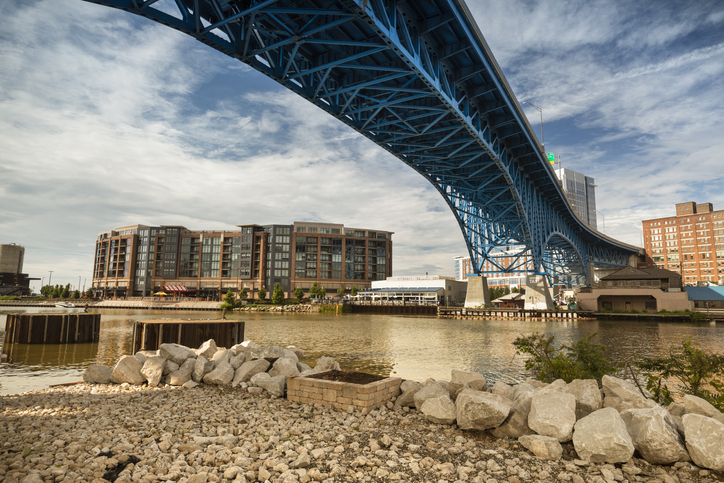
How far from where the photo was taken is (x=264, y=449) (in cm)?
609

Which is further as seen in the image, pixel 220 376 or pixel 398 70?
pixel 398 70

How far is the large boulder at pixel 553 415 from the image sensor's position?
20.5 feet

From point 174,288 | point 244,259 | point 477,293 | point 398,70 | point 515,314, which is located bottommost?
point 515,314

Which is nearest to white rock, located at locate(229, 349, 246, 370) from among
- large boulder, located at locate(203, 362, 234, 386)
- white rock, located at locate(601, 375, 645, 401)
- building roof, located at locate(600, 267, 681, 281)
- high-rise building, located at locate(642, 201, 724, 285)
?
large boulder, located at locate(203, 362, 234, 386)

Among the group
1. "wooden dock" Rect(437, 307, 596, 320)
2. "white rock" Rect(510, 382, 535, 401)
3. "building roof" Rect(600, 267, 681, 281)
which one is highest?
"building roof" Rect(600, 267, 681, 281)

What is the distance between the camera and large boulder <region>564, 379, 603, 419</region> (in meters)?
7.03

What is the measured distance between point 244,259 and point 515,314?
260ft

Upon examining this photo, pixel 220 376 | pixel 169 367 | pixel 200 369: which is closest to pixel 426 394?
pixel 220 376

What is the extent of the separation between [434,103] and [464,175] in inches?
790

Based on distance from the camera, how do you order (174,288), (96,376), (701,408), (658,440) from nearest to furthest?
(658,440) → (701,408) → (96,376) → (174,288)

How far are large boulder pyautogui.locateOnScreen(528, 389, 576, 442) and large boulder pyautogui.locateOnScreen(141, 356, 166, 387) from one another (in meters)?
8.72

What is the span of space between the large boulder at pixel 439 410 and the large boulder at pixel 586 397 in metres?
2.06

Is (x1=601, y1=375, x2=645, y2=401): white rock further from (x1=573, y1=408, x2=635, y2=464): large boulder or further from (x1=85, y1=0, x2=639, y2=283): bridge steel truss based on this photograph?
(x1=85, y1=0, x2=639, y2=283): bridge steel truss

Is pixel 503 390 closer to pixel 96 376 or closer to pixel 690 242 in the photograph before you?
pixel 96 376
